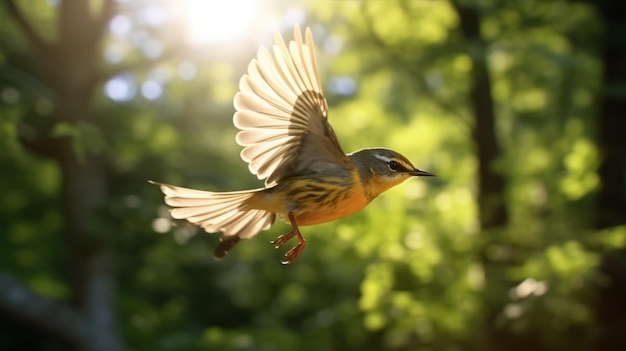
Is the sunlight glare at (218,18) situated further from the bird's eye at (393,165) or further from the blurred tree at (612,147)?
the bird's eye at (393,165)

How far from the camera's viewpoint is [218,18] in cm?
465

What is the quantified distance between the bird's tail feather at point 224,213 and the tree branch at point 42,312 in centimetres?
449

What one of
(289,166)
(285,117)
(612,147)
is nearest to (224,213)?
(289,166)

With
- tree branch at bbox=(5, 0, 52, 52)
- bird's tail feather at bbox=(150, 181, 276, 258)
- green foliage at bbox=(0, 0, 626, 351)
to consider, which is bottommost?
bird's tail feather at bbox=(150, 181, 276, 258)

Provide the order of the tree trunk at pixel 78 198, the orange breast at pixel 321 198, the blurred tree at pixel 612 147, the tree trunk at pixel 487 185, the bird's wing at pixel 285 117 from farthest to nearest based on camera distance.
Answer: the blurred tree at pixel 612 147, the tree trunk at pixel 487 185, the tree trunk at pixel 78 198, the orange breast at pixel 321 198, the bird's wing at pixel 285 117

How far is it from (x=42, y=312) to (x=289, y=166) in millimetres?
4846

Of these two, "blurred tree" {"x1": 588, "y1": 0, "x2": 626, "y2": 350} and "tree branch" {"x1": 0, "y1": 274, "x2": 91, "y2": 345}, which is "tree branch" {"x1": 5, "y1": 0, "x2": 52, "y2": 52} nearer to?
"tree branch" {"x1": 0, "y1": 274, "x2": 91, "y2": 345}

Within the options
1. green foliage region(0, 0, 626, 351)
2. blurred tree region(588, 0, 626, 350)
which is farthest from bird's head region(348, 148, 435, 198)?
blurred tree region(588, 0, 626, 350)

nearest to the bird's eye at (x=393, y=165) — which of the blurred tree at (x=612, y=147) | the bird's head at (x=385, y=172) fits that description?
the bird's head at (x=385, y=172)

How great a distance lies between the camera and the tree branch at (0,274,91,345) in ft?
18.9

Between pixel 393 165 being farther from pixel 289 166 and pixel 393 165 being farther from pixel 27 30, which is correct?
pixel 27 30

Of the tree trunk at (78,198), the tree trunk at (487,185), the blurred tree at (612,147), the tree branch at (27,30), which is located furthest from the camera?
the blurred tree at (612,147)

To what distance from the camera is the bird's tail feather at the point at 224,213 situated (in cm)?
163

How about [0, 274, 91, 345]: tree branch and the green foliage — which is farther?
[0, 274, 91, 345]: tree branch
